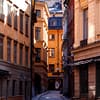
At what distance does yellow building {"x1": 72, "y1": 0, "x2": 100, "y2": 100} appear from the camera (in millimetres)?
28516

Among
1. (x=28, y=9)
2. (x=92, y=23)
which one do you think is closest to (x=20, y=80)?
(x=28, y=9)

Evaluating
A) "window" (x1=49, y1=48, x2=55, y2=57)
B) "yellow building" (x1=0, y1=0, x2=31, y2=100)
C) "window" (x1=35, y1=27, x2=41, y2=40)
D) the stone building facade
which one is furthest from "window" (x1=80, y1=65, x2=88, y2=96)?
"window" (x1=49, y1=48, x2=55, y2=57)

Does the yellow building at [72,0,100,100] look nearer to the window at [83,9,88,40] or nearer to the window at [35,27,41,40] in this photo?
the window at [83,9,88,40]

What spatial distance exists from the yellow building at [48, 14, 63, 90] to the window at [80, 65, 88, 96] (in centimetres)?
7221

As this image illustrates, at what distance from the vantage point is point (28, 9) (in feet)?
151

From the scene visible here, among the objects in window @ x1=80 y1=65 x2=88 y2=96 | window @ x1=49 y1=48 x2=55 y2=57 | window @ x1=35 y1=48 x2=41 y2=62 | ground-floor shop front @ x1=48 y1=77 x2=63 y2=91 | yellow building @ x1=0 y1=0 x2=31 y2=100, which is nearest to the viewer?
window @ x1=80 y1=65 x2=88 y2=96

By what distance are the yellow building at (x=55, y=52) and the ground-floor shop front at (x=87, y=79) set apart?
236 ft

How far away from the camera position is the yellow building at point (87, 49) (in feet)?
93.6

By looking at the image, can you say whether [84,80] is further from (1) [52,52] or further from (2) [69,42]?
(1) [52,52]

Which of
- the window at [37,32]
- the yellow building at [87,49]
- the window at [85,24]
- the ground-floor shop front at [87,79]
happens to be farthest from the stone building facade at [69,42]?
the window at [37,32]

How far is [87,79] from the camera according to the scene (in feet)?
98.8

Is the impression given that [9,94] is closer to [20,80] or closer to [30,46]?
[20,80]

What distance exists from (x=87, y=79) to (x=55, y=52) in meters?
74.7

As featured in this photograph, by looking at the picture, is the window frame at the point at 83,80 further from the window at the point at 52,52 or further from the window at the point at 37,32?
the window at the point at 52,52
